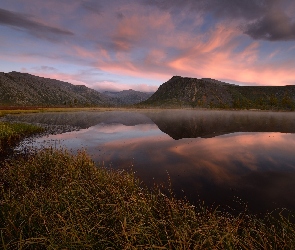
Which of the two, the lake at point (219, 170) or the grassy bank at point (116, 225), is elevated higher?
the grassy bank at point (116, 225)

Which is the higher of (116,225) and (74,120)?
(116,225)

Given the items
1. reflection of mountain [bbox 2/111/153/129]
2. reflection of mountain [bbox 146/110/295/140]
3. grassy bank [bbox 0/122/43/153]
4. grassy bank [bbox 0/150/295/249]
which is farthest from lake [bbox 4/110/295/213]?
reflection of mountain [bbox 2/111/153/129]

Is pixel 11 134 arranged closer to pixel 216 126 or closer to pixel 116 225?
pixel 116 225

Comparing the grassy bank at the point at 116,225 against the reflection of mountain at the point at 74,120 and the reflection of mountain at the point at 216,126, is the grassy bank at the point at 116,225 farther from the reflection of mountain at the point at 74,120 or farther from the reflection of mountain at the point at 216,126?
the reflection of mountain at the point at 74,120

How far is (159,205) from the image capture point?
9.47m

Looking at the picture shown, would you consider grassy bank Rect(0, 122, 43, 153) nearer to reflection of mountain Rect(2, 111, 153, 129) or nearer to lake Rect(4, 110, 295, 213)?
lake Rect(4, 110, 295, 213)

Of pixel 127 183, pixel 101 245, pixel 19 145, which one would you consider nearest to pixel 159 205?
pixel 127 183

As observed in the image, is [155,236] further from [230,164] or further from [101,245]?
[230,164]

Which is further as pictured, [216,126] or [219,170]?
[216,126]

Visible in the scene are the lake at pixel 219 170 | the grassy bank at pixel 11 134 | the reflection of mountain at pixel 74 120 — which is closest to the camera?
the lake at pixel 219 170

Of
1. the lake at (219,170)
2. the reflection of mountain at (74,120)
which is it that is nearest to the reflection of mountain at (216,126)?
the reflection of mountain at (74,120)

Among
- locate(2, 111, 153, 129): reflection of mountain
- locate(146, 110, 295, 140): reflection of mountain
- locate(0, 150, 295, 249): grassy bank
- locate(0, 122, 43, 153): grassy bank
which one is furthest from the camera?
locate(2, 111, 153, 129): reflection of mountain

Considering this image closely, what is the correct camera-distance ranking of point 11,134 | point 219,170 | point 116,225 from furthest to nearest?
point 11,134, point 219,170, point 116,225

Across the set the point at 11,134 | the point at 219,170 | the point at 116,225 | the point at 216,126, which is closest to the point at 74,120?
the point at 11,134
